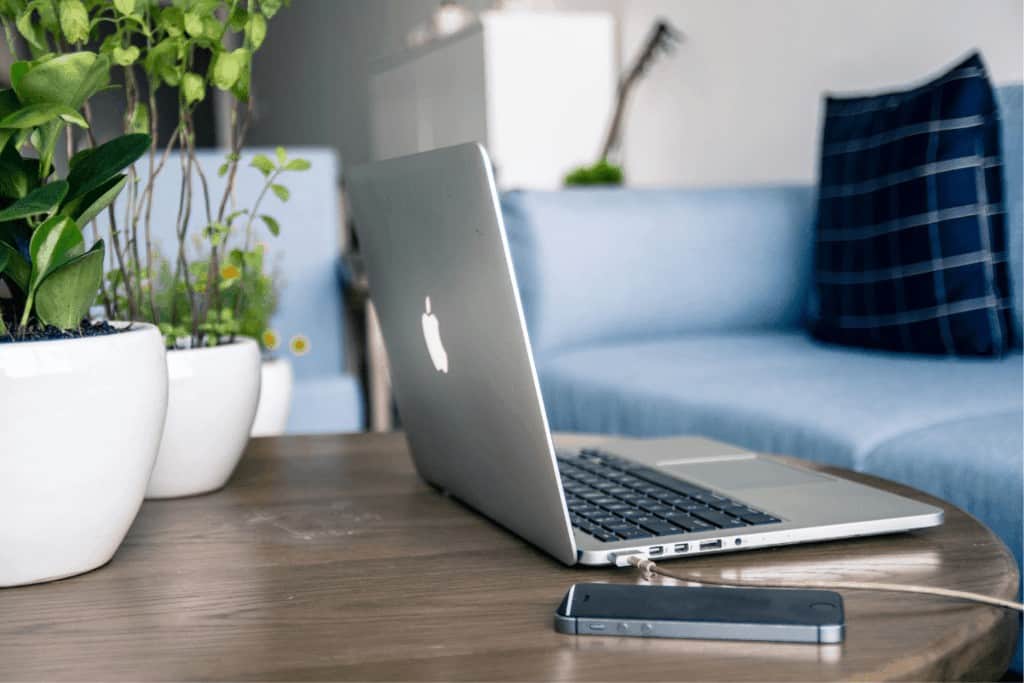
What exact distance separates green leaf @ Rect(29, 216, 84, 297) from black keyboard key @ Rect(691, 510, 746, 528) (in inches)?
16.8

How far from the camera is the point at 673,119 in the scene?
141 inches

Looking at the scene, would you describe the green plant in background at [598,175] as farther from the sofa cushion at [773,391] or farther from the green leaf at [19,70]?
the green leaf at [19,70]

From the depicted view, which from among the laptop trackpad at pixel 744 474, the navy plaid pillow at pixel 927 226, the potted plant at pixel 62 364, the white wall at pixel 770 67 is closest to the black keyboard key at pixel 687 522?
the laptop trackpad at pixel 744 474

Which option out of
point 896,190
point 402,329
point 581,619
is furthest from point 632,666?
point 896,190

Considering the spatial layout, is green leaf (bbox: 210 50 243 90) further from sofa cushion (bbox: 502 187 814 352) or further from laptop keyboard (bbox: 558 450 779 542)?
sofa cushion (bbox: 502 187 814 352)

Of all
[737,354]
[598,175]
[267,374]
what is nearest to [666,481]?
[267,374]

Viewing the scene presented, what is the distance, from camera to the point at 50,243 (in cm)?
70

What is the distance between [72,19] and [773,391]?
1.05 metres

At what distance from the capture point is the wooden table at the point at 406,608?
0.55 m

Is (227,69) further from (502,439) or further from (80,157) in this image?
(502,439)

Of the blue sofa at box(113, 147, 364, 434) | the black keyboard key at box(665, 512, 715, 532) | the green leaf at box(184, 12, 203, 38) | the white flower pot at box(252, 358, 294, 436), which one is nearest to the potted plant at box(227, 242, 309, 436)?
the white flower pot at box(252, 358, 294, 436)

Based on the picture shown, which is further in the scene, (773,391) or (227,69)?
(773,391)

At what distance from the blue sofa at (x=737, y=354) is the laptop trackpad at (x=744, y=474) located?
13.4 inches

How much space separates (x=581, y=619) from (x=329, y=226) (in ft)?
6.52
